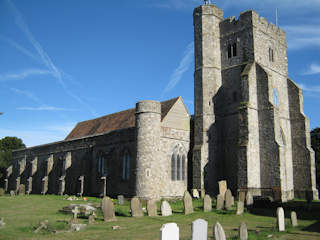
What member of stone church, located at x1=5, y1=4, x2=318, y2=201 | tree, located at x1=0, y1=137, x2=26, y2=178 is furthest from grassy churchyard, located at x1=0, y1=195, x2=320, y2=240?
tree, located at x1=0, y1=137, x2=26, y2=178

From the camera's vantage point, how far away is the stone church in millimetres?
25562

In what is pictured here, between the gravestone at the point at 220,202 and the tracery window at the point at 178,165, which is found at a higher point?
the tracery window at the point at 178,165

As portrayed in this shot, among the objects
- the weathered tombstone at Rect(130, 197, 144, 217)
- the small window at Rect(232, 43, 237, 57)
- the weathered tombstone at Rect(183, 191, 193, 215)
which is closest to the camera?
the weathered tombstone at Rect(130, 197, 144, 217)

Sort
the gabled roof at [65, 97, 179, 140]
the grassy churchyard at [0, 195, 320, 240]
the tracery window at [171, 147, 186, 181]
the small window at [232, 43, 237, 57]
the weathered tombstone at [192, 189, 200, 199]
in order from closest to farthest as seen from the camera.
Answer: the grassy churchyard at [0, 195, 320, 240] → the weathered tombstone at [192, 189, 200, 199] → the tracery window at [171, 147, 186, 181] → the gabled roof at [65, 97, 179, 140] → the small window at [232, 43, 237, 57]

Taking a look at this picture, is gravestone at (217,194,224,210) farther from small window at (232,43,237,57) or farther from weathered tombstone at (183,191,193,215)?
small window at (232,43,237,57)

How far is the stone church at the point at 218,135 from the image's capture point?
25562 mm

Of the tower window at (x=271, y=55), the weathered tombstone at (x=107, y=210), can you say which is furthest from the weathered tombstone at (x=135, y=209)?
the tower window at (x=271, y=55)

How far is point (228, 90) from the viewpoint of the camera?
1189 inches

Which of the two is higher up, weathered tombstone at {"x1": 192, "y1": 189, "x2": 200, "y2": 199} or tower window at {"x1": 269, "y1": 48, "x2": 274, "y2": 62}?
tower window at {"x1": 269, "y1": 48, "x2": 274, "y2": 62}

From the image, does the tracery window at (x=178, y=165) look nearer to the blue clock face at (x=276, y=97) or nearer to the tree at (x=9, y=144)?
the blue clock face at (x=276, y=97)

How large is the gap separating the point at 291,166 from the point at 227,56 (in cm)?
1251

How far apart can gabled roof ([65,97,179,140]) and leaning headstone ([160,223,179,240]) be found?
20.9m

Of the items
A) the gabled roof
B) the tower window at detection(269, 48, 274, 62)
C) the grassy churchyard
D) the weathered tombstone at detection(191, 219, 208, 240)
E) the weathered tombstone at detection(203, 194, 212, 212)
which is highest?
the tower window at detection(269, 48, 274, 62)

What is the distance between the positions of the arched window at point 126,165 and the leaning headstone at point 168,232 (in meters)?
21.5
